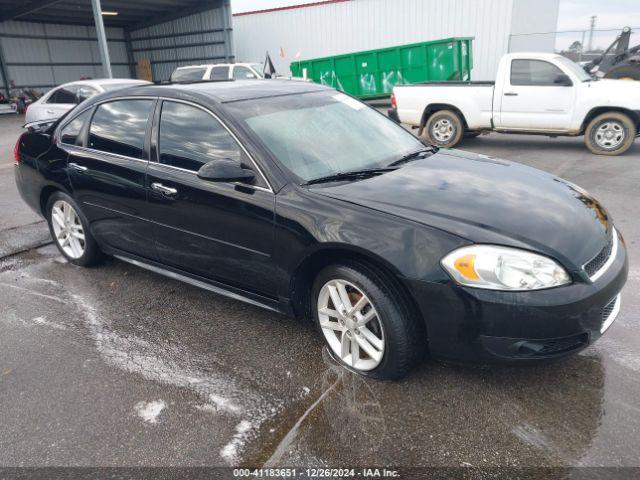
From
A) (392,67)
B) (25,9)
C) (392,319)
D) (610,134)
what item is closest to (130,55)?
(25,9)

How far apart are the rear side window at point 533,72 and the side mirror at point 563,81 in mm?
51

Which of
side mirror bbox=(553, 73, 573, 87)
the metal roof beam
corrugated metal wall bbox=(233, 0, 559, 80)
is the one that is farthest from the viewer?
the metal roof beam

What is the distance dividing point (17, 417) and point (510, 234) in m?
2.78

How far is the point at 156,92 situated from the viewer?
3852 mm

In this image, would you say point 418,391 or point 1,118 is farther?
point 1,118

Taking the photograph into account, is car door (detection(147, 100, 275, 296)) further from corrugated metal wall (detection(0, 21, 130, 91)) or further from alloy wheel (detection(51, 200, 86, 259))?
corrugated metal wall (detection(0, 21, 130, 91))

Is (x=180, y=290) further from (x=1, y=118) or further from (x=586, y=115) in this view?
(x=1, y=118)

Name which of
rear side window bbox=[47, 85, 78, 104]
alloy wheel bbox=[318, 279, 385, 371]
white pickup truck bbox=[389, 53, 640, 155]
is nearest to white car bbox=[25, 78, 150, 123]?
rear side window bbox=[47, 85, 78, 104]

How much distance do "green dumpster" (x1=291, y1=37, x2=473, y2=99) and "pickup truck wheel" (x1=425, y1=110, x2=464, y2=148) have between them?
5953 mm

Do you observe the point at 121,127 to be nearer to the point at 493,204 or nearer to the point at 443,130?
the point at 493,204

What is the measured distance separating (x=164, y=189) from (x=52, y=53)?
2856 centimetres

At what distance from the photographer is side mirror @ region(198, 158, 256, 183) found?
10.1ft

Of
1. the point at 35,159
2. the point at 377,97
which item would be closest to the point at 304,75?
the point at 377,97

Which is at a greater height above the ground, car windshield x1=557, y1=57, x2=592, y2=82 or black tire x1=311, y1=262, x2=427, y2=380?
car windshield x1=557, y1=57, x2=592, y2=82
